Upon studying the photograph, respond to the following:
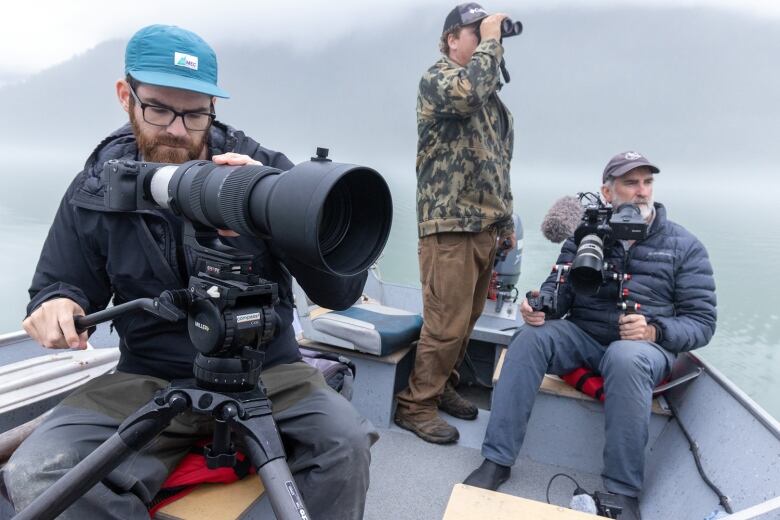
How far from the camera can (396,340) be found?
2.14 m

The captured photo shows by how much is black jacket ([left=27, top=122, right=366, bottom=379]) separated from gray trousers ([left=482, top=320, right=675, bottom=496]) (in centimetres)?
82

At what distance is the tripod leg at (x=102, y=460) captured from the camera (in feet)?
2.54

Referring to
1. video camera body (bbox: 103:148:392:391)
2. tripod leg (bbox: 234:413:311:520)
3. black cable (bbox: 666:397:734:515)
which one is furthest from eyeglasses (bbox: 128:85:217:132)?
black cable (bbox: 666:397:734:515)

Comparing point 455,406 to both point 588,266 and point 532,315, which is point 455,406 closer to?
point 532,315

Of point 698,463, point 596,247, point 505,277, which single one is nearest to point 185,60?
point 596,247

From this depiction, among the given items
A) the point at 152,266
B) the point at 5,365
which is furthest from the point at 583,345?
the point at 5,365

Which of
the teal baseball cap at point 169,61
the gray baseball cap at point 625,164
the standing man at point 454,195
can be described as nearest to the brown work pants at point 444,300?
the standing man at point 454,195

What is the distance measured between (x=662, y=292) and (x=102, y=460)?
1748 millimetres

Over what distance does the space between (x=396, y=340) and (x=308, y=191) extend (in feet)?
5.06

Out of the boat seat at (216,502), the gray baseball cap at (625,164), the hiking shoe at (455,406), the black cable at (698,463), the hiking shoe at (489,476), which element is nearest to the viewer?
Answer: the boat seat at (216,502)

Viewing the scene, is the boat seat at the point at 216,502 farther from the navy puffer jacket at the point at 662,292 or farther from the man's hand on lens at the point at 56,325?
the navy puffer jacket at the point at 662,292

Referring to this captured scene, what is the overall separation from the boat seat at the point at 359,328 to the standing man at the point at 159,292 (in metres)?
0.80

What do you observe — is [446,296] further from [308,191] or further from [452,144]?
[308,191]

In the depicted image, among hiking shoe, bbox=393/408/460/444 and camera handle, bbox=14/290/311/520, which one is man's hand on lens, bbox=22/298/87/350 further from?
hiking shoe, bbox=393/408/460/444
